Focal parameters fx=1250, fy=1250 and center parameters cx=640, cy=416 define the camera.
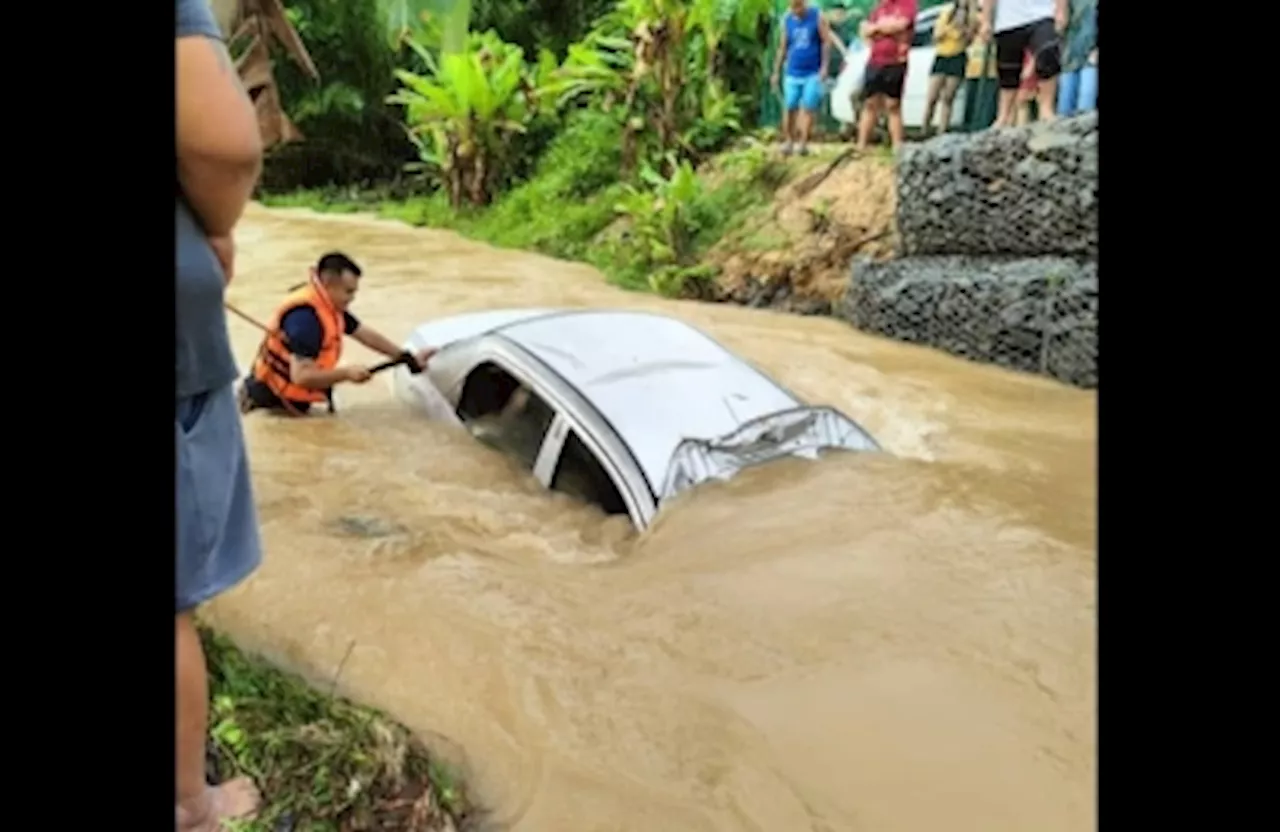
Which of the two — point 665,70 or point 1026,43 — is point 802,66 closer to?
point 665,70

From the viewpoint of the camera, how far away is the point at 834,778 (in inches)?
78.7

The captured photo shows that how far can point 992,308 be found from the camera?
14.7 ft

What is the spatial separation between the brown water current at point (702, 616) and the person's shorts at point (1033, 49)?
68.7 inches

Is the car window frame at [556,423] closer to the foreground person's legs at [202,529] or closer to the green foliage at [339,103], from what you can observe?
the green foliage at [339,103]

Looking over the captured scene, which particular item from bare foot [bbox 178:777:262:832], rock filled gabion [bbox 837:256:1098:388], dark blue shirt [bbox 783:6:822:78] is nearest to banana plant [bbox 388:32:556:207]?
dark blue shirt [bbox 783:6:822:78]

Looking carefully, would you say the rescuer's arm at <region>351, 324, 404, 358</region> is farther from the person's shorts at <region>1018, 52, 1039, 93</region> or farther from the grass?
the person's shorts at <region>1018, 52, 1039, 93</region>

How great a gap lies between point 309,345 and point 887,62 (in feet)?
10.1

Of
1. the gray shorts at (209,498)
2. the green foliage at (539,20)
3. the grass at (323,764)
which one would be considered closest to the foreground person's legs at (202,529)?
the gray shorts at (209,498)

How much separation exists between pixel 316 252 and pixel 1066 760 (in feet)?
6.93

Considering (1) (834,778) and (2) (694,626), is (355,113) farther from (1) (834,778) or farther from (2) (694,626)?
(1) (834,778)

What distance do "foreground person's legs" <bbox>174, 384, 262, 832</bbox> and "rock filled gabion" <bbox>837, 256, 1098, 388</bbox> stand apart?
11.0ft

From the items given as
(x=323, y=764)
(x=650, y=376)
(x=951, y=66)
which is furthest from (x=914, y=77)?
(x=323, y=764)

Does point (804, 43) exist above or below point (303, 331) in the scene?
above
